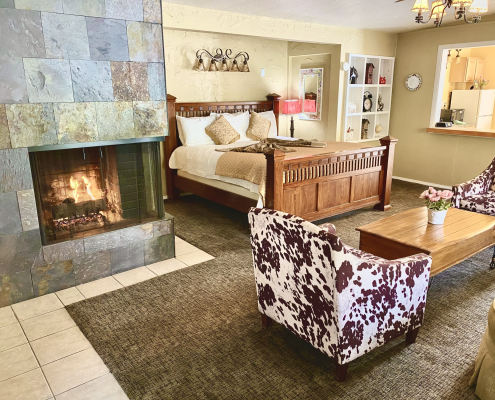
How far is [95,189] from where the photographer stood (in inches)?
130

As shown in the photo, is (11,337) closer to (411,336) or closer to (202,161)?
(411,336)

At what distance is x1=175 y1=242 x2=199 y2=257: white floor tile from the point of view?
3846 mm

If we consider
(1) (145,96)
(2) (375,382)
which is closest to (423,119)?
(1) (145,96)

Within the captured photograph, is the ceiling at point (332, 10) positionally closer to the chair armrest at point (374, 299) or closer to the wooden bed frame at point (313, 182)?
the wooden bed frame at point (313, 182)

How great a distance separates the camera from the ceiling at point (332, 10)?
4320mm

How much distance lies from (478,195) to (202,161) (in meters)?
3.10

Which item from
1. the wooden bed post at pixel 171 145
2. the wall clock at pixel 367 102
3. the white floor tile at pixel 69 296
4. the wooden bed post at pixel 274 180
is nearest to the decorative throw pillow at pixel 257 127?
the wooden bed post at pixel 171 145

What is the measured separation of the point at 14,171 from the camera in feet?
9.09

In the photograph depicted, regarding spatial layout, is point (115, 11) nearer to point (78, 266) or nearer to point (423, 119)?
point (78, 266)

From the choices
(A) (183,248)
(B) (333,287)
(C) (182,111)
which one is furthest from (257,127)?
(B) (333,287)

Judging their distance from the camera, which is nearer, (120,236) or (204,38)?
(120,236)

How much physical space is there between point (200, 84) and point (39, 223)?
3.51m

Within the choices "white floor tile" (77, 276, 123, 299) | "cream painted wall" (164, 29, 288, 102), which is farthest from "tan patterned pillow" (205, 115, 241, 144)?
"white floor tile" (77, 276, 123, 299)

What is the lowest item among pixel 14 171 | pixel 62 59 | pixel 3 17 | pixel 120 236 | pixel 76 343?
pixel 76 343
